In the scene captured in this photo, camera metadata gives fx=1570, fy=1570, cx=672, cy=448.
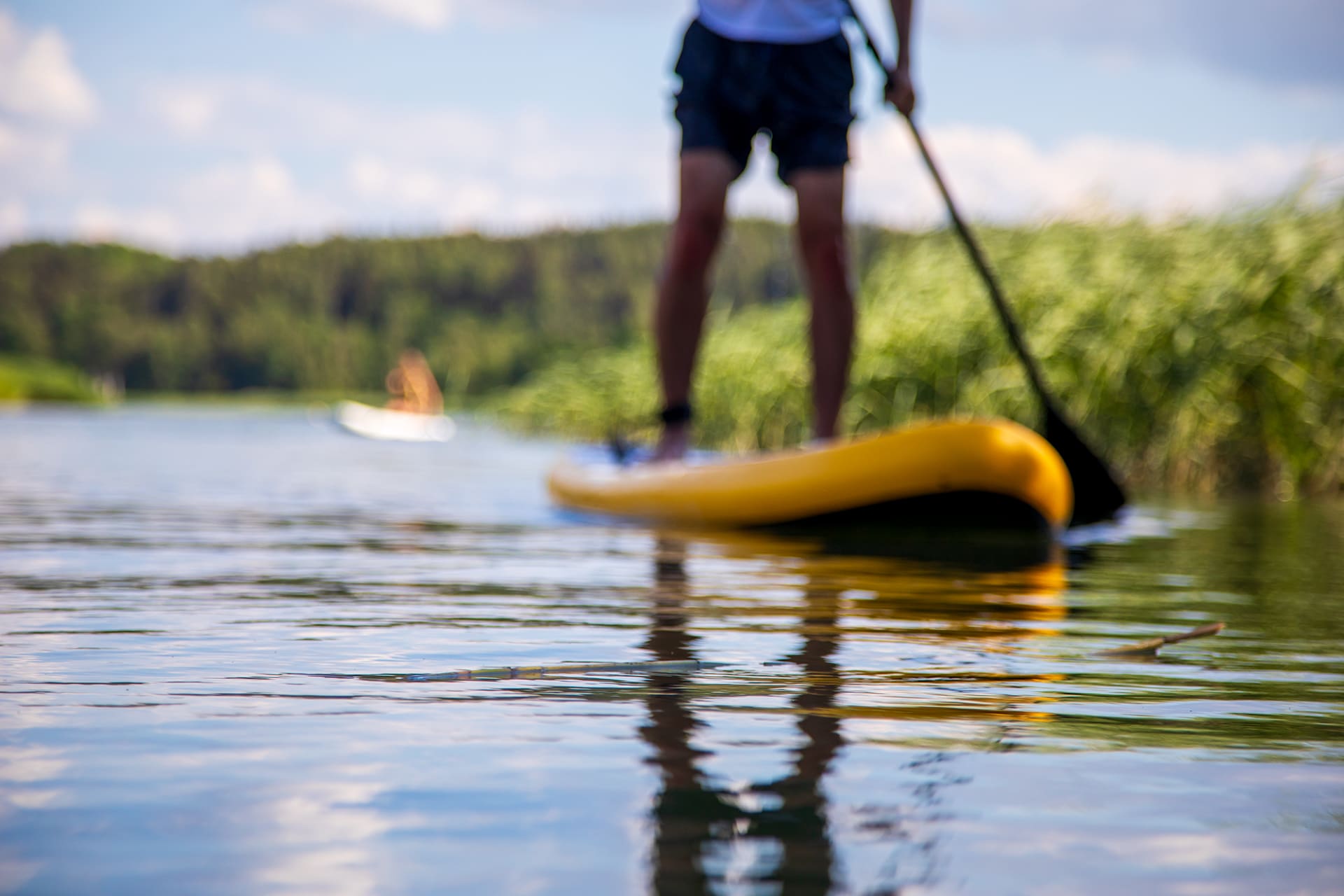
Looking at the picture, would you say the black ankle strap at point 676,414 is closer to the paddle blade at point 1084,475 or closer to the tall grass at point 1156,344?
the paddle blade at point 1084,475

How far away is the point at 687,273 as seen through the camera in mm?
4406

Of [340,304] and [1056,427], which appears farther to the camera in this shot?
[340,304]

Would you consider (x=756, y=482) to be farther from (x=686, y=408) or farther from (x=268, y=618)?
(x=268, y=618)

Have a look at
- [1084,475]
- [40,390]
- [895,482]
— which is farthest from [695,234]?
[40,390]

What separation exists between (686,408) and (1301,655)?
2555 mm

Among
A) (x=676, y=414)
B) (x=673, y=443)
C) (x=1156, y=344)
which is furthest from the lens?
(x=1156, y=344)

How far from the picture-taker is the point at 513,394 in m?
20.2

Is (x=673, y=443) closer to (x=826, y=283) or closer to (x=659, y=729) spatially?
(x=826, y=283)

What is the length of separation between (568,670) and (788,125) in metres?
2.60

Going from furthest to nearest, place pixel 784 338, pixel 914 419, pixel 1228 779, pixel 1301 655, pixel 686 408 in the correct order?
pixel 784 338
pixel 914 419
pixel 686 408
pixel 1301 655
pixel 1228 779

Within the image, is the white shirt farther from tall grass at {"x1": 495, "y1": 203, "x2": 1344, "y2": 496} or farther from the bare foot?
tall grass at {"x1": 495, "y1": 203, "x2": 1344, "y2": 496}

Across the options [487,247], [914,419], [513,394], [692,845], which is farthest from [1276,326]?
[487,247]

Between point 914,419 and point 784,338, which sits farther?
point 784,338

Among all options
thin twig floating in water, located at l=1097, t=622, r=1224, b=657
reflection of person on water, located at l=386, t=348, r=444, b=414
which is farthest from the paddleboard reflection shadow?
reflection of person on water, located at l=386, t=348, r=444, b=414
